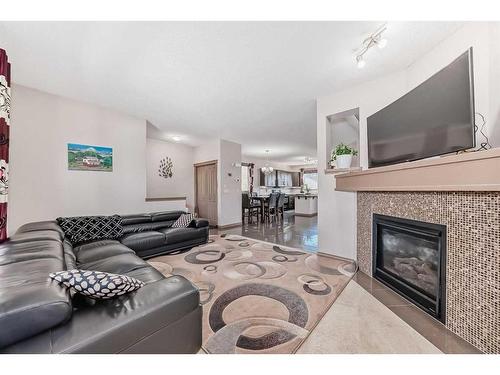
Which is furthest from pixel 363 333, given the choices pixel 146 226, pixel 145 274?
pixel 146 226

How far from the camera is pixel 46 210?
122 inches

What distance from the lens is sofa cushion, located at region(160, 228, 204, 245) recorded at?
317cm

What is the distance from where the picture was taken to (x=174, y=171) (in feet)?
19.7

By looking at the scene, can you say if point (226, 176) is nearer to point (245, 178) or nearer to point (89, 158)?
point (245, 178)

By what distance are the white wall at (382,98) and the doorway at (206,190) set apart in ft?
11.2

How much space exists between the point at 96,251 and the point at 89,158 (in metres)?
2.14

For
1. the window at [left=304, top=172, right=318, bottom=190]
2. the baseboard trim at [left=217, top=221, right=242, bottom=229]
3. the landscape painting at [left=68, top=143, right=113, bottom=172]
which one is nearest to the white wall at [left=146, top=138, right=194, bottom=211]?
the baseboard trim at [left=217, top=221, right=242, bottom=229]

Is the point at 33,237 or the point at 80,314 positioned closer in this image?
the point at 80,314

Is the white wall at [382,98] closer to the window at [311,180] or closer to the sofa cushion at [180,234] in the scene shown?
the sofa cushion at [180,234]

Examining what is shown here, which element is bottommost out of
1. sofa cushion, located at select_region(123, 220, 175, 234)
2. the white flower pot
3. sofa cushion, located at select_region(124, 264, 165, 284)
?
sofa cushion, located at select_region(124, 264, 165, 284)

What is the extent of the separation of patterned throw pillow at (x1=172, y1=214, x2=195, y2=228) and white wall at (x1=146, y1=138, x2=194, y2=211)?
2.27m

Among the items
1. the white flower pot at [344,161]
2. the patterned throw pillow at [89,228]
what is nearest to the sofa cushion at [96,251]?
the patterned throw pillow at [89,228]

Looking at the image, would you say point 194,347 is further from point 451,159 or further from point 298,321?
point 451,159

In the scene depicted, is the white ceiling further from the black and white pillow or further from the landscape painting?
the black and white pillow
